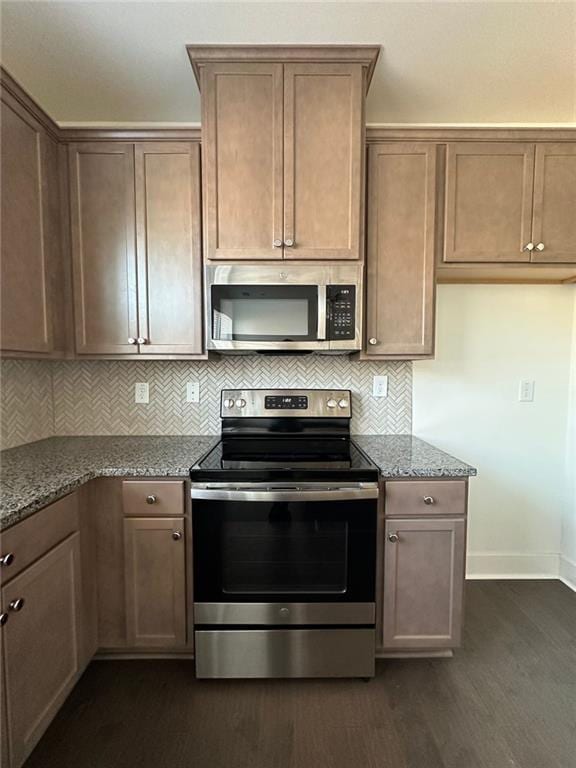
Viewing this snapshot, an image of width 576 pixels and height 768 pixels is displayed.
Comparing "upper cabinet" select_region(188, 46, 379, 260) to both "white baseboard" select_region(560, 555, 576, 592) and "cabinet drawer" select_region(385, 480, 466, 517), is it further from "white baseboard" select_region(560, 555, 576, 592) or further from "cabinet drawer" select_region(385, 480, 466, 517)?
"white baseboard" select_region(560, 555, 576, 592)

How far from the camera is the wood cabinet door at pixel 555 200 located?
6.03ft

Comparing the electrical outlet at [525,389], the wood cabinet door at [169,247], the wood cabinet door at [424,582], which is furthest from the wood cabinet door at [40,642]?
the electrical outlet at [525,389]

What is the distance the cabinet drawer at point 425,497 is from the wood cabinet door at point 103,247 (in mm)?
1402

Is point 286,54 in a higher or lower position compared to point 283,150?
higher

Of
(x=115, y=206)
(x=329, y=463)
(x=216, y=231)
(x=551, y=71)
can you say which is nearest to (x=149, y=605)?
(x=329, y=463)

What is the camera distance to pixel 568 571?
2258mm

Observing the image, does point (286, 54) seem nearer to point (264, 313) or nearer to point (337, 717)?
point (264, 313)

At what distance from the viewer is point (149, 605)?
1.60 metres

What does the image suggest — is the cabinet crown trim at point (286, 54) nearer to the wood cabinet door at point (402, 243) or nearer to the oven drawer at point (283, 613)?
the wood cabinet door at point (402, 243)

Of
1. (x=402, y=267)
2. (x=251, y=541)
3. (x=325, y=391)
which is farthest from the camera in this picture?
(x=325, y=391)

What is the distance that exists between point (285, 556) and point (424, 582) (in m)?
0.60

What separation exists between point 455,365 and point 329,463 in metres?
1.11

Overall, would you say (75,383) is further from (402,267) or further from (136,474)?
(402,267)

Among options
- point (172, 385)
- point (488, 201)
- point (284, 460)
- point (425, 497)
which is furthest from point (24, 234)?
point (488, 201)
